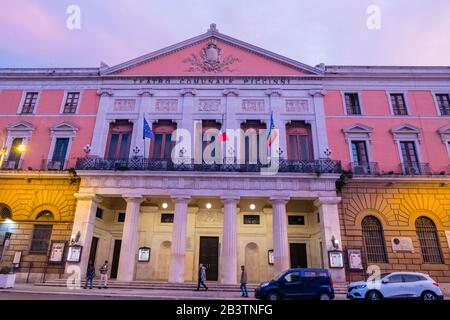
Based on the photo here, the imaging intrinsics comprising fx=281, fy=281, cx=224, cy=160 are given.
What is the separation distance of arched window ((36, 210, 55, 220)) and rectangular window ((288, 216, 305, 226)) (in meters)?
17.8

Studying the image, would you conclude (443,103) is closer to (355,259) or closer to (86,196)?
(355,259)

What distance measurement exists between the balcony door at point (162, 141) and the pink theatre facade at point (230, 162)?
93mm

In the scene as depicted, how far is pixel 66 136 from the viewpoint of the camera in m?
22.5

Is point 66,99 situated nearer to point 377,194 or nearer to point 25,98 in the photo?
point 25,98

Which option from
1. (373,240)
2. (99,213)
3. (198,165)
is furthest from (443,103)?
(99,213)

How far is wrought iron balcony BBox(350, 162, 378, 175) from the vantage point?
20328 millimetres

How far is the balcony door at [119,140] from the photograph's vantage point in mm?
22297

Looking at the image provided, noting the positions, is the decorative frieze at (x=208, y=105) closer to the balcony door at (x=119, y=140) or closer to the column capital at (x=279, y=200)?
the balcony door at (x=119, y=140)

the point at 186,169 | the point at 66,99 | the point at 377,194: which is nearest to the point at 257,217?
the point at 186,169

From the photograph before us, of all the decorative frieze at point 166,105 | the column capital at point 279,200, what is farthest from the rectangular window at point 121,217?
the column capital at point 279,200

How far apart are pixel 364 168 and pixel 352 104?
5.76 m

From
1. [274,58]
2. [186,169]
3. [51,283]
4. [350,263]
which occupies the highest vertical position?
[274,58]
